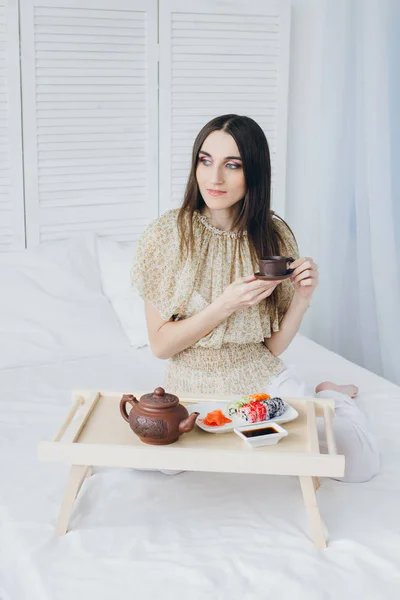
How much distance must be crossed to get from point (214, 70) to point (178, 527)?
2.22 m

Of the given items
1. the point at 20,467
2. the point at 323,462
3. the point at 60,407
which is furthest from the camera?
the point at 60,407

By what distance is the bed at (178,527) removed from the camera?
1.57 metres

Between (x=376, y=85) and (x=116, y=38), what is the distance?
109 centimetres

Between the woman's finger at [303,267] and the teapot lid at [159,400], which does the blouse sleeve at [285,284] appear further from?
the teapot lid at [159,400]

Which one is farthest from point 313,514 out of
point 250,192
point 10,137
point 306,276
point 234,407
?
point 10,137

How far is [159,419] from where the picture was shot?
1.69 m

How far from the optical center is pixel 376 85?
2.91 metres

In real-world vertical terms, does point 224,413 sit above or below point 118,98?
below

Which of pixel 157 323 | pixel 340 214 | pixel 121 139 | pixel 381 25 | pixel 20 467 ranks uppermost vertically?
pixel 381 25

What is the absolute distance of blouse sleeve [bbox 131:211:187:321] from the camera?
7.16 ft

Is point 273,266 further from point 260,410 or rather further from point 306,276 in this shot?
point 260,410

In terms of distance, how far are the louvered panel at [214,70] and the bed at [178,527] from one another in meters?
1.22

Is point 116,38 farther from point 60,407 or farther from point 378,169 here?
point 60,407

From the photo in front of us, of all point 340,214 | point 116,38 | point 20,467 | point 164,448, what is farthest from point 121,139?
point 164,448
